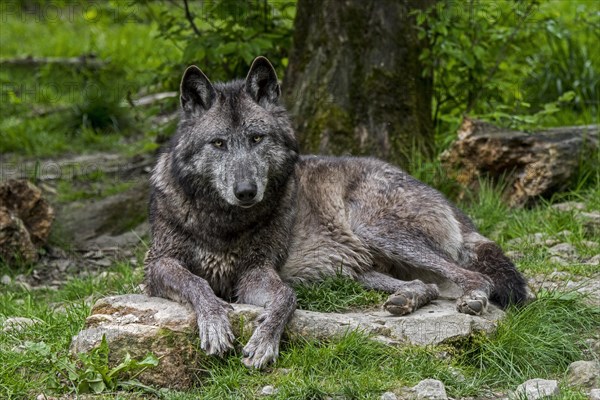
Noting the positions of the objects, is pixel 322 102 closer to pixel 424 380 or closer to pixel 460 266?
pixel 460 266

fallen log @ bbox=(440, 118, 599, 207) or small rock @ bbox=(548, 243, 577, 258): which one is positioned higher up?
fallen log @ bbox=(440, 118, 599, 207)

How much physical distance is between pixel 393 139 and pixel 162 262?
303cm

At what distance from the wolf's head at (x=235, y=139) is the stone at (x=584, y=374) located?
2.03 meters

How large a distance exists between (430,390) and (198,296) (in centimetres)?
146

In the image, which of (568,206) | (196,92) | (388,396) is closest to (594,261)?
(568,206)

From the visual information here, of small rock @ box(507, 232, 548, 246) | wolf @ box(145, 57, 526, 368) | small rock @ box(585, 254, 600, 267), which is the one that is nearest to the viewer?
wolf @ box(145, 57, 526, 368)

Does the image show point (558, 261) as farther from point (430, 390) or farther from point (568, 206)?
point (430, 390)

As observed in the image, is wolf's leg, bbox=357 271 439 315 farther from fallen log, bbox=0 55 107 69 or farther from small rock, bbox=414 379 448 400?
fallen log, bbox=0 55 107 69

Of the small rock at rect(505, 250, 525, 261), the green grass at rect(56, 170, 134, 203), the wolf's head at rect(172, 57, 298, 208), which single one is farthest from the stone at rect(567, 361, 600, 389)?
the green grass at rect(56, 170, 134, 203)

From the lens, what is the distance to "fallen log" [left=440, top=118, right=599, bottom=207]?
7402 mm

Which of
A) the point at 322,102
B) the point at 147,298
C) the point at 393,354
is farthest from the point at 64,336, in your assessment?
the point at 322,102

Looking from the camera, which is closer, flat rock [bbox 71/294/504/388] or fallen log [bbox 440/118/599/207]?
flat rock [bbox 71/294/504/388]

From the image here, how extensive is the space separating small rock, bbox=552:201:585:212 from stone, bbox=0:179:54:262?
4.51 meters

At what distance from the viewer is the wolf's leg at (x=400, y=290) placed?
5051mm
